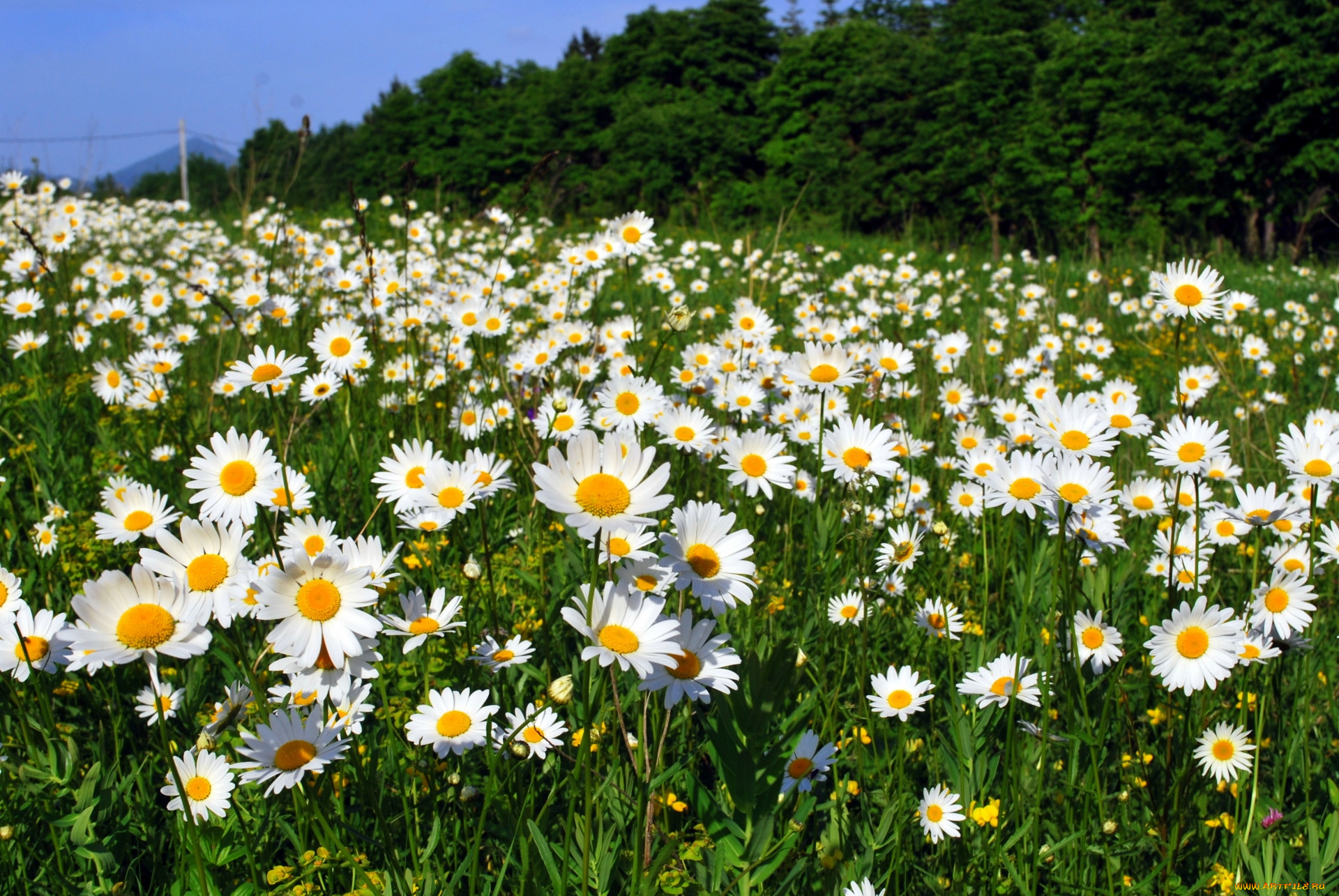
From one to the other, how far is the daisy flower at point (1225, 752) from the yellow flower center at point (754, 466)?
1048 mm

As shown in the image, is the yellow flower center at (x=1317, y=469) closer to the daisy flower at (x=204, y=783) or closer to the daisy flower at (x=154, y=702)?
the daisy flower at (x=204, y=783)

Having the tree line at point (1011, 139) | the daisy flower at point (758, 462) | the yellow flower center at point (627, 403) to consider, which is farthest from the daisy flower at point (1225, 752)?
the tree line at point (1011, 139)

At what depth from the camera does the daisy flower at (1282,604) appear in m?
1.64

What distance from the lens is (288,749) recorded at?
4.03 ft

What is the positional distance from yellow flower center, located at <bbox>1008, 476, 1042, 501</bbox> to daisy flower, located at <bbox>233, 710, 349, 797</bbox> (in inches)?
50.9

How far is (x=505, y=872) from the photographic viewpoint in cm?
141

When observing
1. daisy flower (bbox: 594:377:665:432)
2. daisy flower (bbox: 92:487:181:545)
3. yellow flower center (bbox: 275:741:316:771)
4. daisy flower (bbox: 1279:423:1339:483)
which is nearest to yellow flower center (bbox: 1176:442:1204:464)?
daisy flower (bbox: 1279:423:1339:483)

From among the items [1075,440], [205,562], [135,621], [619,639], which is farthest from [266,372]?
[1075,440]

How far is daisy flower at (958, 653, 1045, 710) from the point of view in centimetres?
166

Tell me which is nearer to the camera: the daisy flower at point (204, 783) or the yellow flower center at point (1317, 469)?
the daisy flower at point (204, 783)

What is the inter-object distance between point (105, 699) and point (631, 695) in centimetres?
119

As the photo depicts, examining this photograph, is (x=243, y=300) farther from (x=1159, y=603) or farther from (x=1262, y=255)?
(x=1262, y=255)

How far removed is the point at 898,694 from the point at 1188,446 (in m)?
0.83

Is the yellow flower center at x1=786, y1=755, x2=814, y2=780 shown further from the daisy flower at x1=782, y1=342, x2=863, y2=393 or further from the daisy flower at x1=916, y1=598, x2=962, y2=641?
the daisy flower at x1=782, y1=342, x2=863, y2=393
